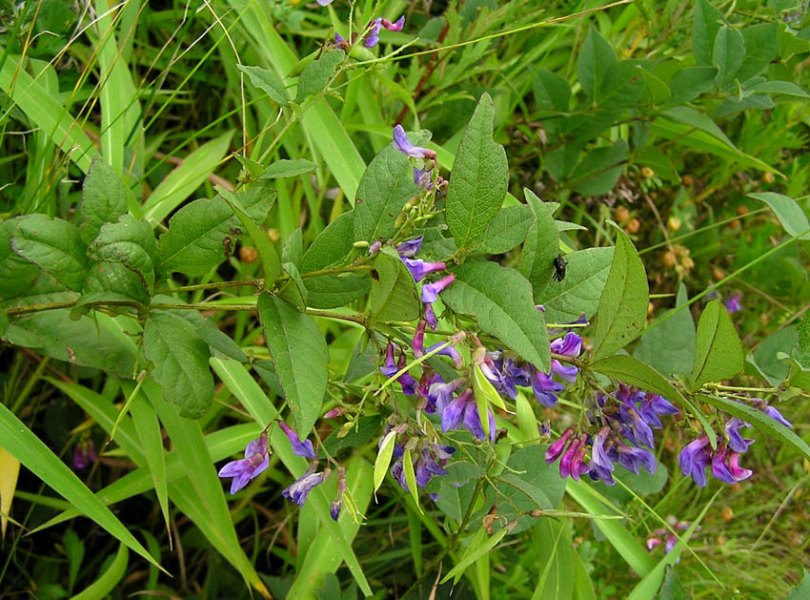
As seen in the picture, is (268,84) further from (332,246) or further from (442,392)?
(442,392)

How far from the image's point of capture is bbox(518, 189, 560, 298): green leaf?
70 cm

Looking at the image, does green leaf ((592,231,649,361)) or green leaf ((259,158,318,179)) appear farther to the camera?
green leaf ((259,158,318,179))

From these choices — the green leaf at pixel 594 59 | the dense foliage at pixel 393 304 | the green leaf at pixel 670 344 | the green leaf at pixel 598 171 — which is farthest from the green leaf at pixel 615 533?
the green leaf at pixel 594 59

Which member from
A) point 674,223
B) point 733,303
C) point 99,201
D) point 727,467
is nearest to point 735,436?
point 727,467

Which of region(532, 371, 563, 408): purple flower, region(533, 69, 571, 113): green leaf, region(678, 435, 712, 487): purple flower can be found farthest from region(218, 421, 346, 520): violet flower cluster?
region(533, 69, 571, 113): green leaf

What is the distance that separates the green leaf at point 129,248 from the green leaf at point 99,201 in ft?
0.13

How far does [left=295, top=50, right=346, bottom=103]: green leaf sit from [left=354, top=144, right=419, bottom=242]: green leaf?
6.9 inches

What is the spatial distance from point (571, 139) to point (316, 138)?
59cm

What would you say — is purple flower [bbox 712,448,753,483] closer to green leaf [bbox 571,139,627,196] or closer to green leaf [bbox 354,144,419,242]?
green leaf [bbox 354,144,419,242]

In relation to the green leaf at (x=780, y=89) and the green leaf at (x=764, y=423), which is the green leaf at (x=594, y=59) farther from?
the green leaf at (x=764, y=423)

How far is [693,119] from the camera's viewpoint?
1465 mm

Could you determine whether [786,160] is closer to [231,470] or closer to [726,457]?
[726,457]

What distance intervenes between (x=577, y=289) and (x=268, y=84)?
393 millimetres

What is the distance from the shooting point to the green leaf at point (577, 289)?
0.76 metres
